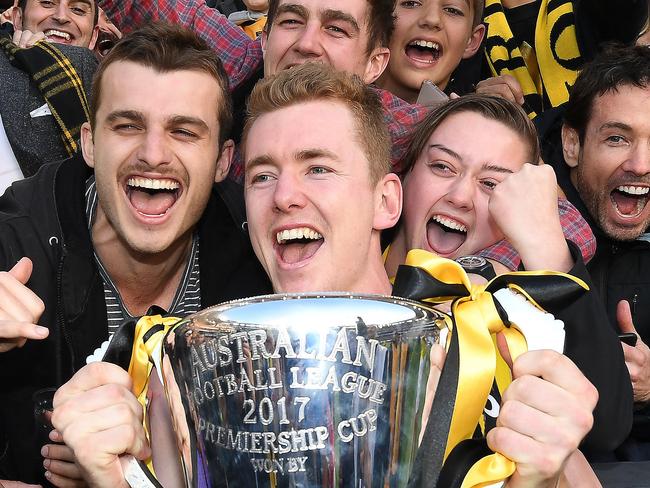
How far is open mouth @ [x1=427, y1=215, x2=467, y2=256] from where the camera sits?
8.58 ft

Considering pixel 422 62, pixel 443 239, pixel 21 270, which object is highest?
pixel 422 62

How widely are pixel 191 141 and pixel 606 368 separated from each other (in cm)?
119

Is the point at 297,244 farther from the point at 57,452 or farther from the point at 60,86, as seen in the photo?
the point at 60,86

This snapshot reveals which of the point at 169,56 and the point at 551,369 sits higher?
the point at 169,56

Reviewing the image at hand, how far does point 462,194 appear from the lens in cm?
244

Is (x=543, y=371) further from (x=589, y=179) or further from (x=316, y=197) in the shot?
(x=589, y=179)

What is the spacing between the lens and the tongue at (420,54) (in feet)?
11.0

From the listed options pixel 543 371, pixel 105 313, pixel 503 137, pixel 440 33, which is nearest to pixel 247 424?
pixel 543 371

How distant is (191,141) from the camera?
2.44m

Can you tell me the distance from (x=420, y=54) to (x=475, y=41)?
0.95ft

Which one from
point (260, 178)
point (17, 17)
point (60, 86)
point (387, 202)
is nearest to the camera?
point (260, 178)

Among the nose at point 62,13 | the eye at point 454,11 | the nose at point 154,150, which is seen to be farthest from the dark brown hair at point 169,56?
the nose at point 62,13

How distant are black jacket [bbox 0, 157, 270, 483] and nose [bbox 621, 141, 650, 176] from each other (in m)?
1.26

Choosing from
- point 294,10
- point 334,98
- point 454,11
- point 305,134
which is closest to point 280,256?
point 305,134
